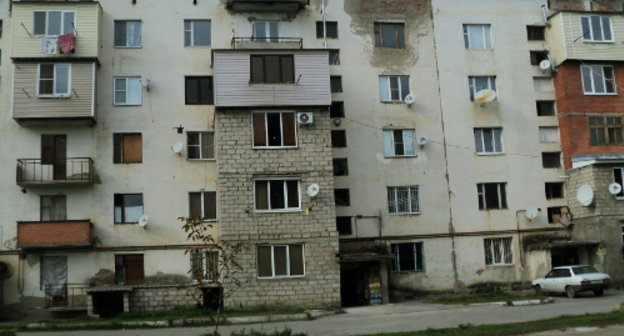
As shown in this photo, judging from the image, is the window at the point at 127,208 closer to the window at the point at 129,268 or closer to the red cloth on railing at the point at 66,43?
the window at the point at 129,268

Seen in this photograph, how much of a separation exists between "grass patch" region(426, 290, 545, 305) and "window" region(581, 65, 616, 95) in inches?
509

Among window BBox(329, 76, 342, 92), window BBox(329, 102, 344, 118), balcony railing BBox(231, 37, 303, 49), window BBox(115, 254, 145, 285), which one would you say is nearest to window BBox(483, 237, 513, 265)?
window BBox(329, 102, 344, 118)

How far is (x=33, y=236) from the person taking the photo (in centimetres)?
3020

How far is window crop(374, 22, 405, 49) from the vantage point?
3603 centimetres

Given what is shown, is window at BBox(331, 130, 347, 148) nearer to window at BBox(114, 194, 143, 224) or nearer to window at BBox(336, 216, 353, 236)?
window at BBox(336, 216, 353, 236)

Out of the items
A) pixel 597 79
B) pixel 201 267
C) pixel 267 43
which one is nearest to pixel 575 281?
pixel 597 79

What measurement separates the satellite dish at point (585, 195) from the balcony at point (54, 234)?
2512cm

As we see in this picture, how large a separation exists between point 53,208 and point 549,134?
26.8m

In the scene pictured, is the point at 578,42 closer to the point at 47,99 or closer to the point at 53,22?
the point at 53,22

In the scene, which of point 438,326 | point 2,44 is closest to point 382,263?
point 438,326

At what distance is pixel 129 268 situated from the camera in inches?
1253

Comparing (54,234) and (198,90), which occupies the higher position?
(198,90)

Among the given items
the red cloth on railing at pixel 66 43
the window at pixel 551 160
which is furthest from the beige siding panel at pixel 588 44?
the red cloth on railing at pixel 66 43

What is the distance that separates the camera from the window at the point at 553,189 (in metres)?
36.2
